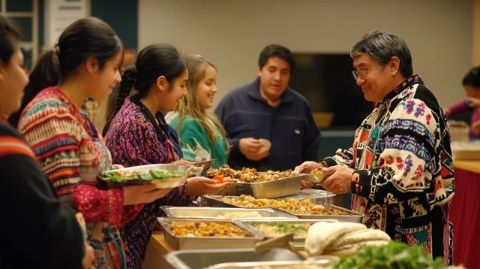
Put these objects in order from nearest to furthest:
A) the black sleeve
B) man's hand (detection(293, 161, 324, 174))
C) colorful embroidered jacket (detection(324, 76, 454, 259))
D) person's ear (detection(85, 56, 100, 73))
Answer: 1. the black sleeve
2. person's ear (detection(85, 56, 100, 73))
3. colorful embroidered jacket (detection(324, 76, 454, 259))
4. man's hand (detection(293, 161, 324, 174))

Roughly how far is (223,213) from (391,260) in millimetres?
1384

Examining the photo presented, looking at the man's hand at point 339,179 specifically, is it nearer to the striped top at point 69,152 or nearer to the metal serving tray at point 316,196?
the metal serving tray at point 316,196

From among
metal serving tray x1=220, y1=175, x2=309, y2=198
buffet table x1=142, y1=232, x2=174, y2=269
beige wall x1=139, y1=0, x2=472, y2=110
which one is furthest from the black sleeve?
beige wall x1=139, y1=0, x2=472, y2=110

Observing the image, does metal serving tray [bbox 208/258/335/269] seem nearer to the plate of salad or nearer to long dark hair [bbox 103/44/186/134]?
the plate of salad

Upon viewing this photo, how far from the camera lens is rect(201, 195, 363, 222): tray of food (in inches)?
132

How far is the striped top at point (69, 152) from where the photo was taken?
259 cm

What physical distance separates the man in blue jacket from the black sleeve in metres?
3.64

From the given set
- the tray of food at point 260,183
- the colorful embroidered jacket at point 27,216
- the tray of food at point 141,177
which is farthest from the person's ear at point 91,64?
the tray of food at point 260,183

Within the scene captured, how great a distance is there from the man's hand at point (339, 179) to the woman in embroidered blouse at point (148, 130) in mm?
504

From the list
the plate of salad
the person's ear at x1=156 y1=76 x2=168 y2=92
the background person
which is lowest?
the background person

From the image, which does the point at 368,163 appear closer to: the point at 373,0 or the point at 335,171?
the point at 335,171

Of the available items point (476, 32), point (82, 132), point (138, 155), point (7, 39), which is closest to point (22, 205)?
point (7, 39)

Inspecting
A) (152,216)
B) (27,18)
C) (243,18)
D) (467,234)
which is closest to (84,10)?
(27,18)

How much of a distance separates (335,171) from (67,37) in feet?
4.57
